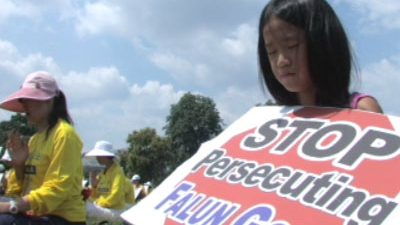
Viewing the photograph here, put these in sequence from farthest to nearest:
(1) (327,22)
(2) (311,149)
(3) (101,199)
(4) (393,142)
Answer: (3) (101,199)
(1) (327,22)
(2) (311,149)
(4) (393,142)

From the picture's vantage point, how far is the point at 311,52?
173cm

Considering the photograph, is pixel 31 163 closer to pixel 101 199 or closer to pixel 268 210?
pixel 268 210

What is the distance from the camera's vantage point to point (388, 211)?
1.32m

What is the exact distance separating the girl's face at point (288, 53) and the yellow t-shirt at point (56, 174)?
2.22m

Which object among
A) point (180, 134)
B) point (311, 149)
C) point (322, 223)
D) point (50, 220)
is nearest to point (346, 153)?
point (311, 149)

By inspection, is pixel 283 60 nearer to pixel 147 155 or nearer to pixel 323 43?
pixel 323 43

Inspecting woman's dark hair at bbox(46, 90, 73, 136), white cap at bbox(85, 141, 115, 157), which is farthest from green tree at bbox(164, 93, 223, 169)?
woman's dark hair at bbox(46, 90, 73, 136)

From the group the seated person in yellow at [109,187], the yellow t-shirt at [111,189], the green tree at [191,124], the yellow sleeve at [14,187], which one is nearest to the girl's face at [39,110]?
the yellow sleeve at [14,187]

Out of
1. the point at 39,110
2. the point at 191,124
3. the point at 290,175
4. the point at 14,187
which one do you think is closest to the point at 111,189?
the point at 14,187

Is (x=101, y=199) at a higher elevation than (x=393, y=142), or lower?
lower

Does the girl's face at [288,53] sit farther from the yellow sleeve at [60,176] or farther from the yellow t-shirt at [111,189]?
the yellow t-shirt at [111,189]

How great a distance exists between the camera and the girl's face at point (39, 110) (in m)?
3.94

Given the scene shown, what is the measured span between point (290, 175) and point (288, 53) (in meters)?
0.35

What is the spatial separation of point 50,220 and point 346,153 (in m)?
2.61
